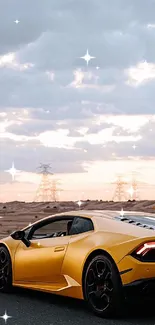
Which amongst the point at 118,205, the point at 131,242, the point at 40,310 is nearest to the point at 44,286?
the point at 40,310

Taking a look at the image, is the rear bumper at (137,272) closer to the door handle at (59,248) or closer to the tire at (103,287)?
the tire at (103,287)

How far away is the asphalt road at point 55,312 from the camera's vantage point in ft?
25.2

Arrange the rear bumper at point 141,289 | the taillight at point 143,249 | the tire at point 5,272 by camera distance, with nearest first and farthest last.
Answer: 1. the rear bumper at point 141,289
2. the taillight at point 143,249
3. the tire at point 5,272

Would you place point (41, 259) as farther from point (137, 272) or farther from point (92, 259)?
point (137, 272)

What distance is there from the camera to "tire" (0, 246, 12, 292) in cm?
998

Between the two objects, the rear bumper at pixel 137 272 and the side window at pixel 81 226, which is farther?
the side window at pixel 81 226

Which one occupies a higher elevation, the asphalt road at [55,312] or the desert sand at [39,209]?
the desert sand at [39,209]

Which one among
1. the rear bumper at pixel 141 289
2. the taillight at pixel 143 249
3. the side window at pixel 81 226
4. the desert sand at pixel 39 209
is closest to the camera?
the rear bumper at pixel 141 289

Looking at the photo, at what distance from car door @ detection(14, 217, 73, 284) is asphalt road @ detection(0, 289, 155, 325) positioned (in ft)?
1.03

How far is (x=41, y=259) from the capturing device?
9.15m

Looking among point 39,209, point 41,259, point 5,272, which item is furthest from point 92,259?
point 39,209

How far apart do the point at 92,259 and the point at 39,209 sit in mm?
21828

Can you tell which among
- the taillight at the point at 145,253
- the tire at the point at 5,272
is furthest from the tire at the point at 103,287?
the tire at the point at 5,272

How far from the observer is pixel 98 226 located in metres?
8.55
